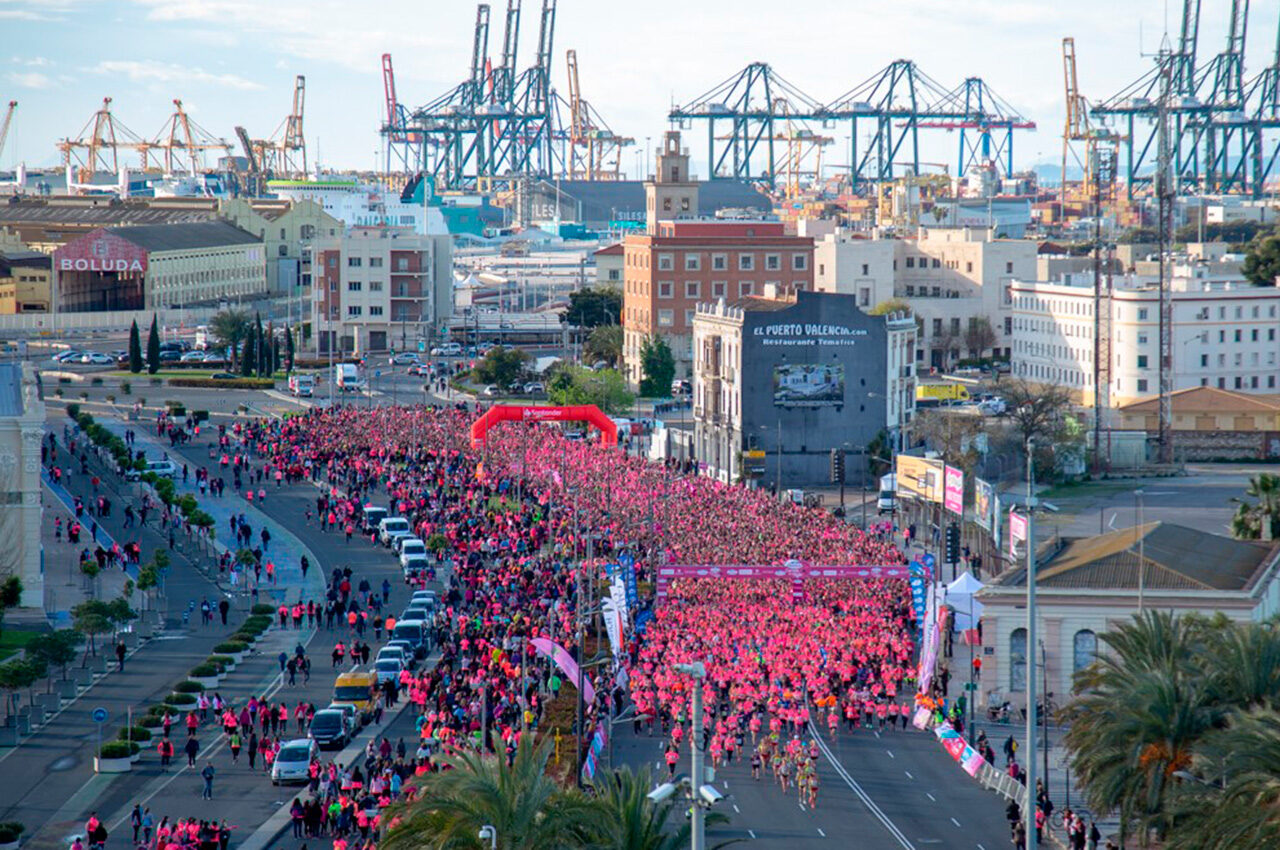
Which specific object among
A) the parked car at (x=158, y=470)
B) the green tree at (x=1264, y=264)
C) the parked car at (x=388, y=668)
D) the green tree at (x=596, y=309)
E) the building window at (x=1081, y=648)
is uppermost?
the green tree at (x=1264, y=264)

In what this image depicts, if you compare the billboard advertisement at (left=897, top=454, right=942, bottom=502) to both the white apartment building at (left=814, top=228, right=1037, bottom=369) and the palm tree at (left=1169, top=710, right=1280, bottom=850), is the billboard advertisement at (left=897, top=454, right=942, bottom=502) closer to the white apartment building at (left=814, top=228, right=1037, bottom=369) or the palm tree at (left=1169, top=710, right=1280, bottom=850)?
the palm tree at (left=1169, top=710, right=1280, bottom=850)

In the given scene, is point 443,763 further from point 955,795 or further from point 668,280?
point 668,280

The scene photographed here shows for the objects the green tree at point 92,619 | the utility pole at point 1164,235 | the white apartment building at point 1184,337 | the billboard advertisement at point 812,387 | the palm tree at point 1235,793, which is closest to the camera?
the palm tree at point 1235,793

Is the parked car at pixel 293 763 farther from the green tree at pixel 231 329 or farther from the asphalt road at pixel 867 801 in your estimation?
the green tree at pixel 231 329

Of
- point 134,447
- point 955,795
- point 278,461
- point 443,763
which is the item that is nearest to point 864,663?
point 955,795

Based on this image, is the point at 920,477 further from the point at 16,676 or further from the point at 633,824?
the point at 633,824

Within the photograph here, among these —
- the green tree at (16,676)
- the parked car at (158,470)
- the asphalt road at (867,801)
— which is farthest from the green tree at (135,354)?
the asphalt road at (867,801)
